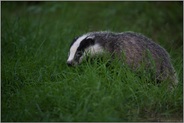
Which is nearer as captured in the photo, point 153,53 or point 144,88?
point 144,88

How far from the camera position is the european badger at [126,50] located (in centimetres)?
475

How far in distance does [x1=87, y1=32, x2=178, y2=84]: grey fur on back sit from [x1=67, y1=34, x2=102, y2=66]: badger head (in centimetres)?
8

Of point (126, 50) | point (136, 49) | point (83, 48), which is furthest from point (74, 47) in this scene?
point (136, 49)

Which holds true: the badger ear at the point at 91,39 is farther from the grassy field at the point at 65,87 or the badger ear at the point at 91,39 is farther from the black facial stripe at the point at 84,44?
the grassy field at the point at 65,87

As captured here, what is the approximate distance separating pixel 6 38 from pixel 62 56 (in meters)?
0.97

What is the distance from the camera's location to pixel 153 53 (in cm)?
485

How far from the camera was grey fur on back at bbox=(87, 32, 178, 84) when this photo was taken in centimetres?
476

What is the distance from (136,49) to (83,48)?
0.57 metres

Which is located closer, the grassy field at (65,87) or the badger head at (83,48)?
the grassy field at (65,87)

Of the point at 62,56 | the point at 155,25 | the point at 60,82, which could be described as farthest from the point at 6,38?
the point at 155,25

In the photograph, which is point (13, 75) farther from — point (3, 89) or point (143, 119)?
point (143, 119)

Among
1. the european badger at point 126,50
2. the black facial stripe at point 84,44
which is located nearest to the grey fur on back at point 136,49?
the european badger at point 126,50

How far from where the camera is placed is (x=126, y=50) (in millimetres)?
4848

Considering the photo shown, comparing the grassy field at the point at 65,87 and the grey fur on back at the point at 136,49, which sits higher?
the grey fur on back at the point at 136,49
